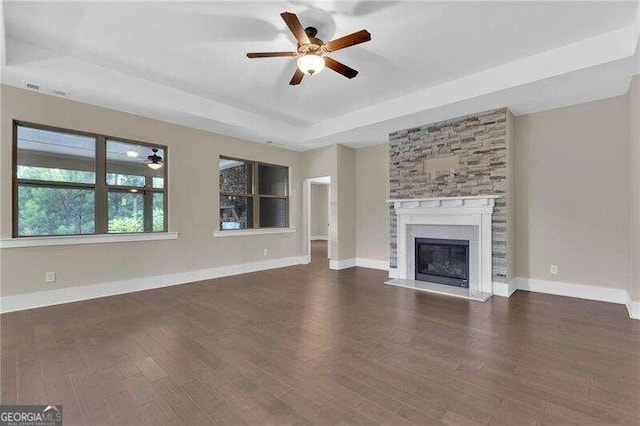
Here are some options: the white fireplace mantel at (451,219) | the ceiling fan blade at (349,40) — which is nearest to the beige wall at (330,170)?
the white fireplace mantel at (451,219)

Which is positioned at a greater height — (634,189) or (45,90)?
(45,90)

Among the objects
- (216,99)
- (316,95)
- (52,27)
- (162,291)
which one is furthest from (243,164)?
(52,27)

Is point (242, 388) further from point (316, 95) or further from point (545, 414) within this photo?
point (316, 95)

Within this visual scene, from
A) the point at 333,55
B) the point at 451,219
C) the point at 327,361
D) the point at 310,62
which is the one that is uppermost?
the point at 333,55

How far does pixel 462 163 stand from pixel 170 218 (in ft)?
16.8

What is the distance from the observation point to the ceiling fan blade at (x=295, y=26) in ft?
7.99

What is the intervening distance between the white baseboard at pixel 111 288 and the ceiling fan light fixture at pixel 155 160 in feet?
6.24

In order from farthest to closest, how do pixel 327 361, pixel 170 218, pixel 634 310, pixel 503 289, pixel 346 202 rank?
1. pixel 346 202
2. pixel 170 218
3. pixel 503 289
4. pixel 634 310
5. pixel 327 361

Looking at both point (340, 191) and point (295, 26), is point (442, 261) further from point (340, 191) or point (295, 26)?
point (295, 26)

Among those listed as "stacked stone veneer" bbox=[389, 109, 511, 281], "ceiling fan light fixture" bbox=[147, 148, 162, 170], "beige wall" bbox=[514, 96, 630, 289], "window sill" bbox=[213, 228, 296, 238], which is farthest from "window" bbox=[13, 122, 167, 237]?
"beige wall" bbox=[514, 96, 630, 289]

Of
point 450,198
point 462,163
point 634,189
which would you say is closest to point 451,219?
point 450,198

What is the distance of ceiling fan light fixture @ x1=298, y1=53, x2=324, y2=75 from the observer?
9.84 feet

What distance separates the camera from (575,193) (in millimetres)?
4273

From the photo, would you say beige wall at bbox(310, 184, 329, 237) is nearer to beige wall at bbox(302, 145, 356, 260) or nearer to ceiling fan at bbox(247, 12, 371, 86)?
beige wall at bbox(302, 145, 356, 260)
